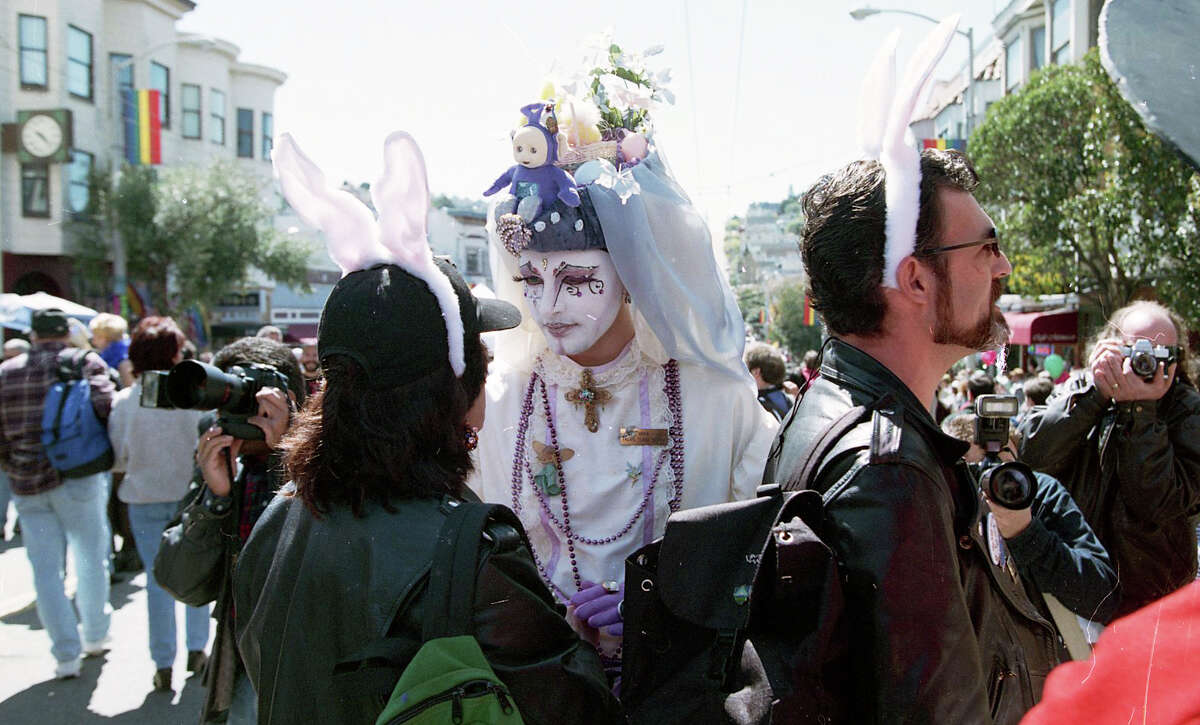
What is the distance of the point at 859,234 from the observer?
5.44 feet

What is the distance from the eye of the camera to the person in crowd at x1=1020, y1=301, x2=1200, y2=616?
9.62 ft

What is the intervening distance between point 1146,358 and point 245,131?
22339 millimetres

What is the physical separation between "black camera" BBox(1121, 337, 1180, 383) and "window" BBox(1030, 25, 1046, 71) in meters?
8.75

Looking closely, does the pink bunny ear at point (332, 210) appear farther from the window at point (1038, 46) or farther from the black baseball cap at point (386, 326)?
the window at point (1038, 46)

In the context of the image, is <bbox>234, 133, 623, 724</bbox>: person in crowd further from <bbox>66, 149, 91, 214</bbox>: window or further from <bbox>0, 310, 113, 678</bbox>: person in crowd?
<bbox>66, 149, 91, 214</bbox>: window

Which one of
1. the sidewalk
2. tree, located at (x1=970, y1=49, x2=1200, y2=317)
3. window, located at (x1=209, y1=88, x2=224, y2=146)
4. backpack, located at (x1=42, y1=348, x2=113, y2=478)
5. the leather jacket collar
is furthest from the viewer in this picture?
window, located at (x1=209, y1=88, x2=224, y2=146)

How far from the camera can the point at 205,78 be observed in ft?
63.0

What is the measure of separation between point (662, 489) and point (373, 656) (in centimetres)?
119

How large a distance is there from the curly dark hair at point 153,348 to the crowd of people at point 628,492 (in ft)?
9.65

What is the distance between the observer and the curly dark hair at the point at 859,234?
64.7 inches

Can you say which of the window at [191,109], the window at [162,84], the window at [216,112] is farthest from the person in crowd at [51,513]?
the window at [216,112]

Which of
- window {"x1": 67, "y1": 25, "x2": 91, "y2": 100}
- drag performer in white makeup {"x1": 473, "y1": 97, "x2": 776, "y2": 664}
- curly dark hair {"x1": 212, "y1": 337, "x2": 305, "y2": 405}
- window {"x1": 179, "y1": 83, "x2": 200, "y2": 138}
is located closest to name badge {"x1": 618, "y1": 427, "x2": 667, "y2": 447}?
drag performer in white makeup {"x1": 473, "y1": 97, "x2": 776, "y2": 664}

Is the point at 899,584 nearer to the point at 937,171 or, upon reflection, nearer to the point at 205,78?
the point at 937,171

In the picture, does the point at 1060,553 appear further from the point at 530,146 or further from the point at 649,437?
the point at 530,146
